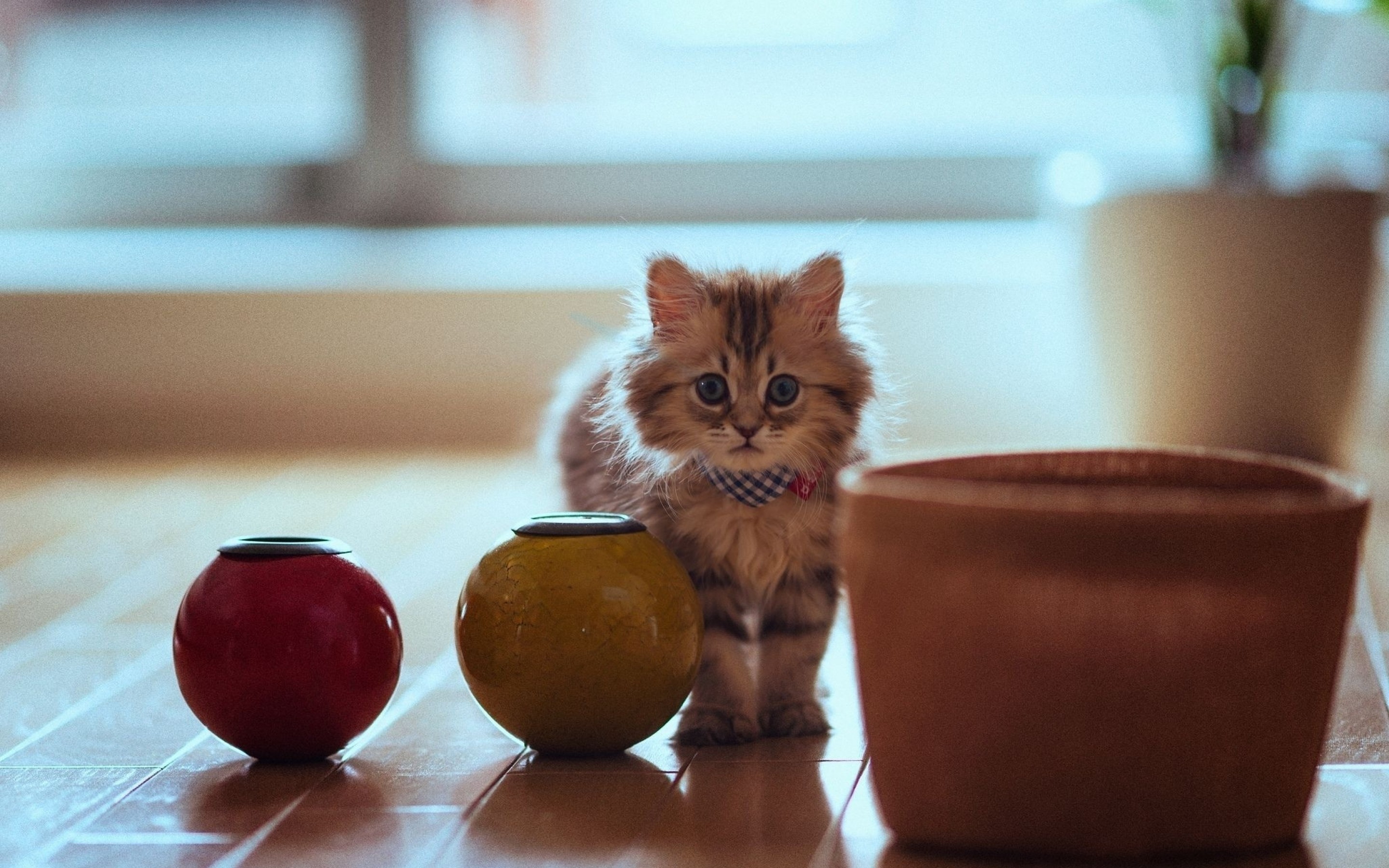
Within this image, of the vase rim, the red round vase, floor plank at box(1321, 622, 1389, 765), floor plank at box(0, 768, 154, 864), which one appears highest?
the vase rim

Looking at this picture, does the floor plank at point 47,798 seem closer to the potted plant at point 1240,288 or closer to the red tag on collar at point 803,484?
the red tag on collar at point 803,484

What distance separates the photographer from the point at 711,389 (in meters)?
1.59

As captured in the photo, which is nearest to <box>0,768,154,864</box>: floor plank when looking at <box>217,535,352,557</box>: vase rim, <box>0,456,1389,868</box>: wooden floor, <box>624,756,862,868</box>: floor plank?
<box>0,456,1389,868</box>: wooden floor

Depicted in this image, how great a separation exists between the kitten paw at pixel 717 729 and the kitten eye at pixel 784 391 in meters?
0.35

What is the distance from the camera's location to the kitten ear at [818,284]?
5.37 feet

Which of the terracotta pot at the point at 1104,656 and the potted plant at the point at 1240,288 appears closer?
the terracotta pot at the point at 1104,656

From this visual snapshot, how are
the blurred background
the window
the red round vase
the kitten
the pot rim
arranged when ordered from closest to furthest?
1. the pot rim
2. the red round vase
3. the kitten
4. the blurred background
5. the window

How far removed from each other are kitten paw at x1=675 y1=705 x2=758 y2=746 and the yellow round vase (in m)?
0.06

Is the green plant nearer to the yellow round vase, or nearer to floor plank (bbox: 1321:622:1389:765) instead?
floor plank (bbox: 1321:622:1389:765)

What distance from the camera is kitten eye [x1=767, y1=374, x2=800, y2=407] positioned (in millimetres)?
1586

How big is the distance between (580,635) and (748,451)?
0.87 feet

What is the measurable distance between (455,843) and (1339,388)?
7.74 ft

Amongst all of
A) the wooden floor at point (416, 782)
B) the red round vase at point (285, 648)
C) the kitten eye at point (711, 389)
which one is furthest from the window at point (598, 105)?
the red round vase at point (285, 648)

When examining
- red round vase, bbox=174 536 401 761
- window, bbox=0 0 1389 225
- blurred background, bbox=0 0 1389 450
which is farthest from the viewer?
window, bbox=0 0 1389 225
